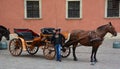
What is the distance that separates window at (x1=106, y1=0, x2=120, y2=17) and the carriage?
12046 millimetres

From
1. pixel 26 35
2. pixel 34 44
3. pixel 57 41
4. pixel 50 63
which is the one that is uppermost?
pixel 26 35

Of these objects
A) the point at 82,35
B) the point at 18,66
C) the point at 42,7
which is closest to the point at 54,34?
the point at 82,35

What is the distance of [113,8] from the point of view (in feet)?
86.6

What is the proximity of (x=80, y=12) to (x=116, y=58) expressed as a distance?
1192cm

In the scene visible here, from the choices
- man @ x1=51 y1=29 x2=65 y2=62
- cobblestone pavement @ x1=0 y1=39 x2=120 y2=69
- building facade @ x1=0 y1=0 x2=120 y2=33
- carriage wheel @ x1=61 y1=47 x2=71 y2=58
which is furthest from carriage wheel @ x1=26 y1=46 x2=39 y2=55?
building facade @ x1=0 y1=0 x2=120 y2=33

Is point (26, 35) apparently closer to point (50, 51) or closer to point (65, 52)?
point (50, 51)

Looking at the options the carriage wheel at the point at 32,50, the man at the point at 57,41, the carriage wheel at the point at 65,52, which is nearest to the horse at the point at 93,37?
the man at the point at 57,41

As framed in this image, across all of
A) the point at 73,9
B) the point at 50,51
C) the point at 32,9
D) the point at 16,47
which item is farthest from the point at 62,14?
the point at 50,51

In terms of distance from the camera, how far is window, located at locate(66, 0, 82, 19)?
86.8ft

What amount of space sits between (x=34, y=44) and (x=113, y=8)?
1285 cm

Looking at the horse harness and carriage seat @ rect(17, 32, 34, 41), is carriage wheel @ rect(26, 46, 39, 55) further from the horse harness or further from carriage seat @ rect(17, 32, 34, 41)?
the horse harness

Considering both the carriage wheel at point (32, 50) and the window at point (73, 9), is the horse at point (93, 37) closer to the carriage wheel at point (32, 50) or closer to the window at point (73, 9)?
the carriage wheel at point (32, 50)

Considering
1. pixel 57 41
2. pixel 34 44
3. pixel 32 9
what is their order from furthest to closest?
pixel 32 9
pixel 34 44
pixel 57 41

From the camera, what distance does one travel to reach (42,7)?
26.4 meters
